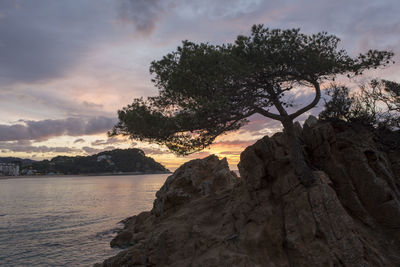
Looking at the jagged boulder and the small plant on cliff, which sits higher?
the small plant on cliff

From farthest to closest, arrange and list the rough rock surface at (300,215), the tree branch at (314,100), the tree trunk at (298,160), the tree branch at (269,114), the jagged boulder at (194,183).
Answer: the jagged boulder at (194,183) < the tree branch at (269,114) < the tree branch at (314,100) < the tree trunk at (298,160) < the rough rock surface at (300,215)

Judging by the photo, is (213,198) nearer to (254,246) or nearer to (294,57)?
(254,246)

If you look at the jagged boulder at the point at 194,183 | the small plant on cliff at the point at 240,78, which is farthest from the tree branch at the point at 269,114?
the jagged boulder at the point at 194,183

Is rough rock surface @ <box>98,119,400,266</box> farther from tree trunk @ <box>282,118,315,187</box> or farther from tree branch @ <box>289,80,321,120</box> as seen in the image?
tree branch @ <box>289,80,321,120</box>

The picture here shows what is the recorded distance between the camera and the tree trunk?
44.0ft

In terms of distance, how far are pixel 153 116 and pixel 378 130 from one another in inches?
570

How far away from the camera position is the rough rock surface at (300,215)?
38.7ft

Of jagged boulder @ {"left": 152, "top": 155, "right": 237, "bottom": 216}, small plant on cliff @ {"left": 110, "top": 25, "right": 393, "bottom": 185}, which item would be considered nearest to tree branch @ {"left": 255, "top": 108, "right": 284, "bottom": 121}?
small plant on cliff @ {"left": 110, "top": 25, "right": 393, "bottom": 185}

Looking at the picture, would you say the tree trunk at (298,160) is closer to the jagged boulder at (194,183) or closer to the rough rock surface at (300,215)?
the rough rock surface at (300,215)

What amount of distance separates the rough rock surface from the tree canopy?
2.81 m

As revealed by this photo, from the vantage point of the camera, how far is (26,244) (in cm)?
2752

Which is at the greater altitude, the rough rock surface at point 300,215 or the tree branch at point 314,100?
the tree branch at point 314,100

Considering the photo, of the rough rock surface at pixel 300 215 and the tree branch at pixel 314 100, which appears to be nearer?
the rough rock surface at pixel 300 215

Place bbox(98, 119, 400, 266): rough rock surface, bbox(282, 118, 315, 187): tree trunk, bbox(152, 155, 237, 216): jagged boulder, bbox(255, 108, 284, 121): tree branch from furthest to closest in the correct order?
bbox(152, 155, 237, 216): jagged boulder < bbox(255, 108, 284, 121): tree branch < bbox(282, 118, 315, 187): tree trunk < bbox(98, 119, 400, 266): rough rock surface
